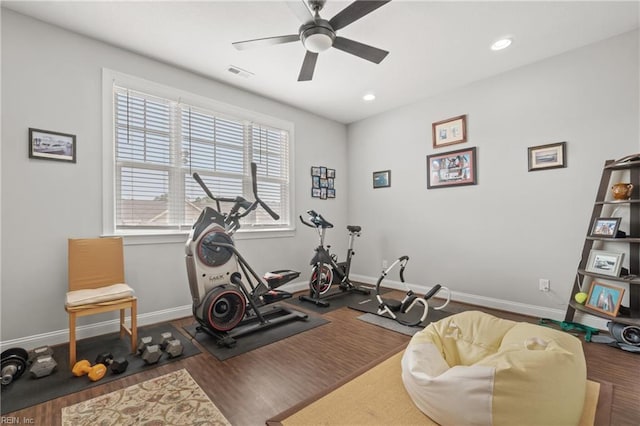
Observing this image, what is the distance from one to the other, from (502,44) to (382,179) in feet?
8.19

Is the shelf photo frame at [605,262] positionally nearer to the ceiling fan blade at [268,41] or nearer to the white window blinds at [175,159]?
the ceiling fan blade at [268,41]

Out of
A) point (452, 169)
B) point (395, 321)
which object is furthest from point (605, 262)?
point (395, 321)

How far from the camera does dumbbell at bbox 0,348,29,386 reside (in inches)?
80.1

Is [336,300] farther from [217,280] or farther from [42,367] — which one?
[42,367]

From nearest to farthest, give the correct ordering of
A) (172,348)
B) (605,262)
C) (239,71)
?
(172,348), (605,262), (239,71)

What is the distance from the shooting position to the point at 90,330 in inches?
112

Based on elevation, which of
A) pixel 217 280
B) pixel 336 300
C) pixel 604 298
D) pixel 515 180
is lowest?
pixel 336 300

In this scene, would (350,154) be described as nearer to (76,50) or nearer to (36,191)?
(76,50)

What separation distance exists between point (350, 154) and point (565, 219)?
11.4 feet

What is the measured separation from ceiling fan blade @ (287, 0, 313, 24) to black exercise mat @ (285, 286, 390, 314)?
314cm

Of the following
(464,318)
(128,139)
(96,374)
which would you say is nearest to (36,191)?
(128,139)

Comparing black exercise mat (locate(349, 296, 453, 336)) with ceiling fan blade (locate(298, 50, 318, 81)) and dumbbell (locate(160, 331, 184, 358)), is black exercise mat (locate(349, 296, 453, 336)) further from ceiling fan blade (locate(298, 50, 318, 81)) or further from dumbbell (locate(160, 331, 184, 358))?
ceiling fan blade (locate(298, 50, 318, 81))

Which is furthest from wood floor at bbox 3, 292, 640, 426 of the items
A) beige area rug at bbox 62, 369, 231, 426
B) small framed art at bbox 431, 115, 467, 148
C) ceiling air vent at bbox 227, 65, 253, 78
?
ceiling air vent at bbox 227, 65, 253, 78

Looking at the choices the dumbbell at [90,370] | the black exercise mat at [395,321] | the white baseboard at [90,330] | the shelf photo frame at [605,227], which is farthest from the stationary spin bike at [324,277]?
the shelf photo frame at [605,227]
